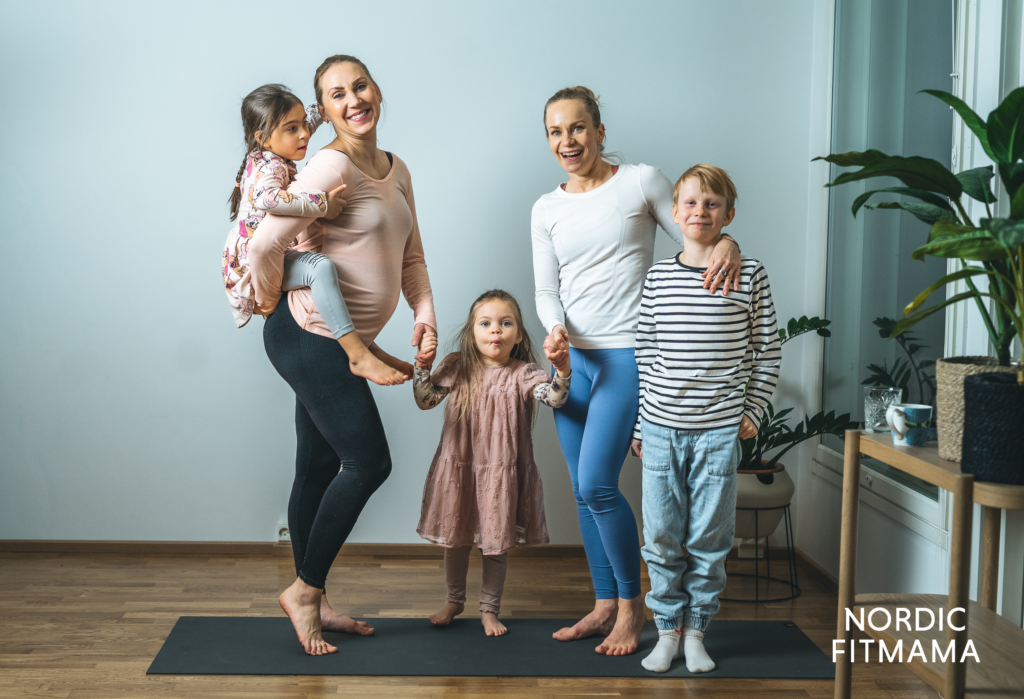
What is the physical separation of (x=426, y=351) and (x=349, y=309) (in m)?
0.23

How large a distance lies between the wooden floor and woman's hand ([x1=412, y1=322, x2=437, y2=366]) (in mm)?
787

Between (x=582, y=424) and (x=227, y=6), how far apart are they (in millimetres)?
1903

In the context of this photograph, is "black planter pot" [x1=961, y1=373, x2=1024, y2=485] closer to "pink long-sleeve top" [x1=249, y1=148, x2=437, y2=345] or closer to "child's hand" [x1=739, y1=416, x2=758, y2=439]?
"child's hand" [x1=739, y1=416, x2=758, y2=439]

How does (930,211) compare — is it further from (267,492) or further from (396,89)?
(267,492)

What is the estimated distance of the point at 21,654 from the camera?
6.32 feet

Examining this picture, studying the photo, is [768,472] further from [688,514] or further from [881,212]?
[881,212]

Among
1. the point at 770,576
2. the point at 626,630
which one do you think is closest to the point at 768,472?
the point at 770,576

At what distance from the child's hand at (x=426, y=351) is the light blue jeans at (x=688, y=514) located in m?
0.59

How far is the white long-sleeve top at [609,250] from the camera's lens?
Result: 1978 mm

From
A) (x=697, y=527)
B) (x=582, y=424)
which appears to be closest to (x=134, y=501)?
(x=582, y=424)

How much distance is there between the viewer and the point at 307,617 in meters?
1.95

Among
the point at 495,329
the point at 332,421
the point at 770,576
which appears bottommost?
the point at 770,576

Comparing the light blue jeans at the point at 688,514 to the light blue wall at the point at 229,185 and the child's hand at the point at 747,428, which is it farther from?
the light blue wall at the point at 229,185

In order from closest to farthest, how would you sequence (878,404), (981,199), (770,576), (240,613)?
(981,199) → (878,404) → (240,613) → (770,576)
